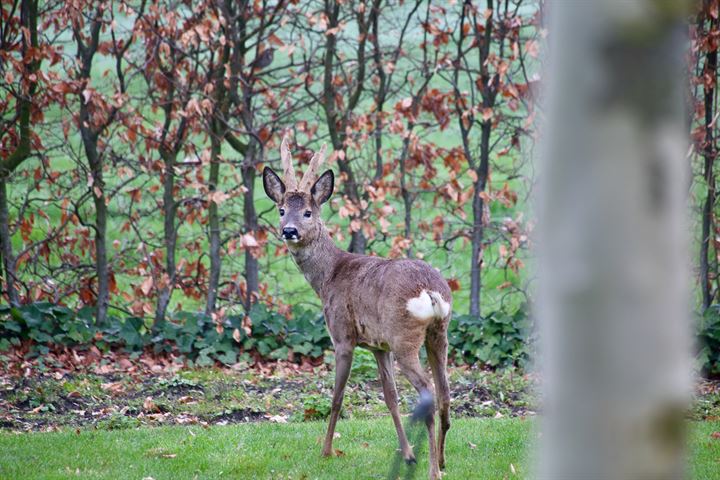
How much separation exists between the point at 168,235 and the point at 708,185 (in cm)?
576

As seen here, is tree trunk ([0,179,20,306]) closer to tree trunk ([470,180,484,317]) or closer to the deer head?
the deer head

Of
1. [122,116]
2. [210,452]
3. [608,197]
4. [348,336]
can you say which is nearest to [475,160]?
[122,116]

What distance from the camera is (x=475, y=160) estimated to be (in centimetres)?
1027

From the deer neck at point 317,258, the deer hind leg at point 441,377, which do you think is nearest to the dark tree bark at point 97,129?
the deer neck at point 317,258

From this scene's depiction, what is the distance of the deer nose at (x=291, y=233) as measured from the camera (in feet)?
21.5

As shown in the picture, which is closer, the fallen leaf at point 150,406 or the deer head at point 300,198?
the deer head at point 300,198

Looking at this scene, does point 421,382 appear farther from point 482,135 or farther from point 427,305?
point 482,135

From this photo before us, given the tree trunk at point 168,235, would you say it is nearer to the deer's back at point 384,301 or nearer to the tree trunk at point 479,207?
the tree trunk at point 479,207

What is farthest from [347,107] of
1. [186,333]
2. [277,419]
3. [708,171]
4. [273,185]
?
[277,419]

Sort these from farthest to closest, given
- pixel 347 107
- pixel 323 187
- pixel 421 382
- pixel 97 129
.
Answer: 1. pixel 347 107
2. pixel 97 129
3. pixel 323 187
4. pixel 421 382

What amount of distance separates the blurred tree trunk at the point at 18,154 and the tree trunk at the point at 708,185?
691cm

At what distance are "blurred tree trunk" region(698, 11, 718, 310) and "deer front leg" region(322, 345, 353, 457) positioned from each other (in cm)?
469

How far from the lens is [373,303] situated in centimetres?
580

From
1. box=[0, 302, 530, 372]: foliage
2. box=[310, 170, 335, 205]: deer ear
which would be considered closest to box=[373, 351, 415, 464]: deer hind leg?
box=[310, 170, 335, 205]: deer ear
